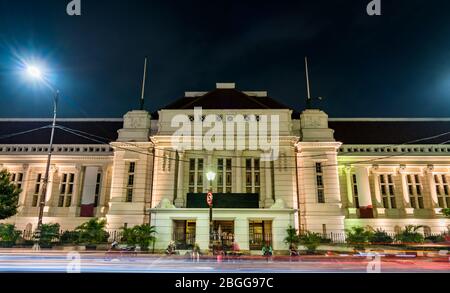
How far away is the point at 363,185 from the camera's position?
112ft

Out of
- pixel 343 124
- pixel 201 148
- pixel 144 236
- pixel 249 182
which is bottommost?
pixel 144 236

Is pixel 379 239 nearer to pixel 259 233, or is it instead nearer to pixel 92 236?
pixel 259 233

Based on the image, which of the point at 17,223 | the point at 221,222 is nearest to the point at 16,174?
the point at 17,223

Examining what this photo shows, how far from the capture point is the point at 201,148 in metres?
31.4

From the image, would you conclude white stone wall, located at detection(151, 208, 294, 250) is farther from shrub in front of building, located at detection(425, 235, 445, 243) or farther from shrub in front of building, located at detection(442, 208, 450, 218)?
shrub in front of building, located at detection(442, 208, 450, 218)

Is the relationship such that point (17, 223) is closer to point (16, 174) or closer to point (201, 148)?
point (16, 174)

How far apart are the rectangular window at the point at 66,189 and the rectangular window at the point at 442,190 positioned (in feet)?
151

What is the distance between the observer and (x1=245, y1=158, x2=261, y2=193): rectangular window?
1223 inches

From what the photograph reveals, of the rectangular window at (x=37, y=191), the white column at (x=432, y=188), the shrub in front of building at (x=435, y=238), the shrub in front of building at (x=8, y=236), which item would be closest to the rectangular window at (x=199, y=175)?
the shrub in front of building at (x=8, y=236)

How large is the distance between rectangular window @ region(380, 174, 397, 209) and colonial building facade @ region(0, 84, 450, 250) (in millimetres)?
118

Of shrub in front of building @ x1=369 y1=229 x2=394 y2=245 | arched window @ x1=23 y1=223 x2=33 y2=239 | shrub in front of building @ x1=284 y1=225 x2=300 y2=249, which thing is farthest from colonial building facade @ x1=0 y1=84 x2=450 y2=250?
shrub in front of building @ x1=369 y1=229 x2=394 y2=245

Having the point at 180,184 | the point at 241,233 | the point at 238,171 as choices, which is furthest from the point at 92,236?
the point at 238,171
